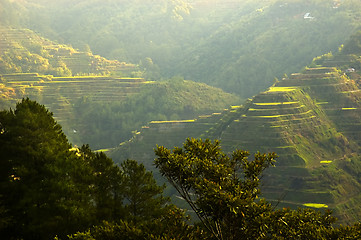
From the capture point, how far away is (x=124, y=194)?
140 ft

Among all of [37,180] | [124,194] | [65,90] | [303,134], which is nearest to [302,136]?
[303,134]

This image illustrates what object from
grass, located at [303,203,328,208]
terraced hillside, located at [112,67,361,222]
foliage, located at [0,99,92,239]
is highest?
foliage, located at [0,99,92,239]

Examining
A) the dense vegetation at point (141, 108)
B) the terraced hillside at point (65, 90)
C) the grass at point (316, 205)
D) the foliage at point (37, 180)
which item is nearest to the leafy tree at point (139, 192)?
the foliage at point (37, 180)

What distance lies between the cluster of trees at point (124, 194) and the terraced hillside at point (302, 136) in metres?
60.3

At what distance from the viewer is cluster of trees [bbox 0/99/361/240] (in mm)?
25641

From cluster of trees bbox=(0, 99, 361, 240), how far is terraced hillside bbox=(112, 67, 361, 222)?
198 feet

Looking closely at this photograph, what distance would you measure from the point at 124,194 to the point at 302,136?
78457 mm

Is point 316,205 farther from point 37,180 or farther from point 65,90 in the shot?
point 65,90

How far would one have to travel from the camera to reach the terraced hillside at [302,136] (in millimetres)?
99938

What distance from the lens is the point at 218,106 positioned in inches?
7151

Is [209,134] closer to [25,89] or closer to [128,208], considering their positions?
[25,89]

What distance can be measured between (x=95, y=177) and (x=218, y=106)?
468ft

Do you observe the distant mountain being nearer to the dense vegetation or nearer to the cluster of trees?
the dense vegetation

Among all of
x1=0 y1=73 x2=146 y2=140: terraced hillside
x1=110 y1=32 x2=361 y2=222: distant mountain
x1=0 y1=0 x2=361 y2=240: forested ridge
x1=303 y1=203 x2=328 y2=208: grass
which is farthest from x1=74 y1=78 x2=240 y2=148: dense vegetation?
x1=303 y1=203 x2=328 y2=208: grass
